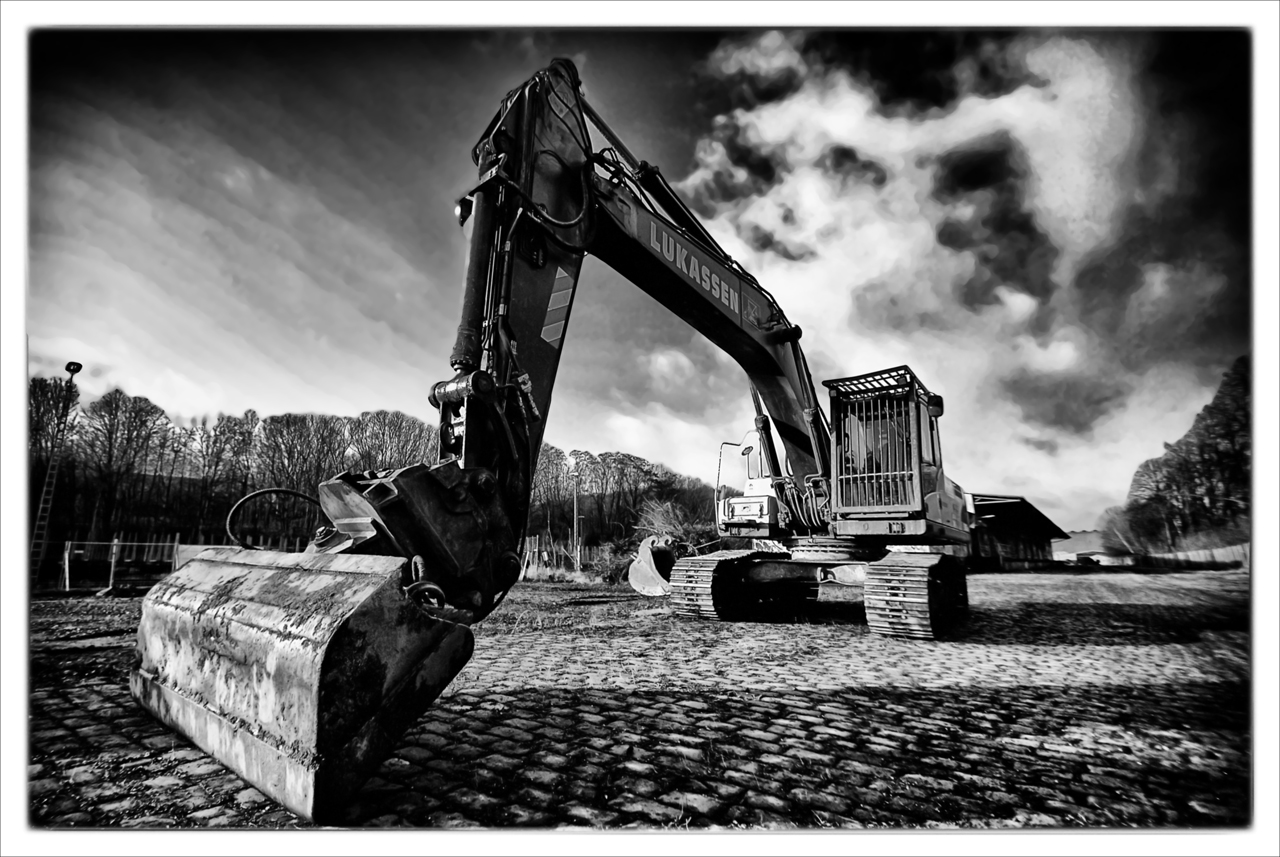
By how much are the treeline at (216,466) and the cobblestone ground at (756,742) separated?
108cm

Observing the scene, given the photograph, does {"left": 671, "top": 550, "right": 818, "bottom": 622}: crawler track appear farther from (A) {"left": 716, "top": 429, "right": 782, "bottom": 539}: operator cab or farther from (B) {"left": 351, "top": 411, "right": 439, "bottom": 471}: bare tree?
(B) {"left": 351, "top": 411, "right": 439, "bottom": 471}: bare tree

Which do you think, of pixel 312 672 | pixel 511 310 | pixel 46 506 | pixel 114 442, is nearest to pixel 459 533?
pixel 312 672

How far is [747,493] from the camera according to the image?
20.8 feet

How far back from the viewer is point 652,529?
50.6ft

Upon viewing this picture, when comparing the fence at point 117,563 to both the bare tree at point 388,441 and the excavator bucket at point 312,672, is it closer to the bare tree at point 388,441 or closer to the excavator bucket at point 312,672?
the bare tree at point 388,441

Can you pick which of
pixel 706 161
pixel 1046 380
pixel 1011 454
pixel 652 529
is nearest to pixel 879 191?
pixel 706 161

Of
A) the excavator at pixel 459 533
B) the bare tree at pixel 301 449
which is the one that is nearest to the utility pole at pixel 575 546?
the bare tree at pixel 301 449

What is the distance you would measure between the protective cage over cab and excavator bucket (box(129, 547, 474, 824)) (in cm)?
409

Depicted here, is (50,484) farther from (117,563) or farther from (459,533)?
(117,563)

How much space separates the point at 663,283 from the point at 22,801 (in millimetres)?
3676

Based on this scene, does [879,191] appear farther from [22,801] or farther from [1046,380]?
[22,801]

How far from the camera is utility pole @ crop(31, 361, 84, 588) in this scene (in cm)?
266

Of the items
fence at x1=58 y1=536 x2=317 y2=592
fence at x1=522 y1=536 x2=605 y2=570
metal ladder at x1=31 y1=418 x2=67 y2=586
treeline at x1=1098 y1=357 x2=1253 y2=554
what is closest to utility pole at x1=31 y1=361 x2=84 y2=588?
metal ladder at x1=31 y1=418 x2=67 y2=586

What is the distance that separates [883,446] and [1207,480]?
95.0 inches
